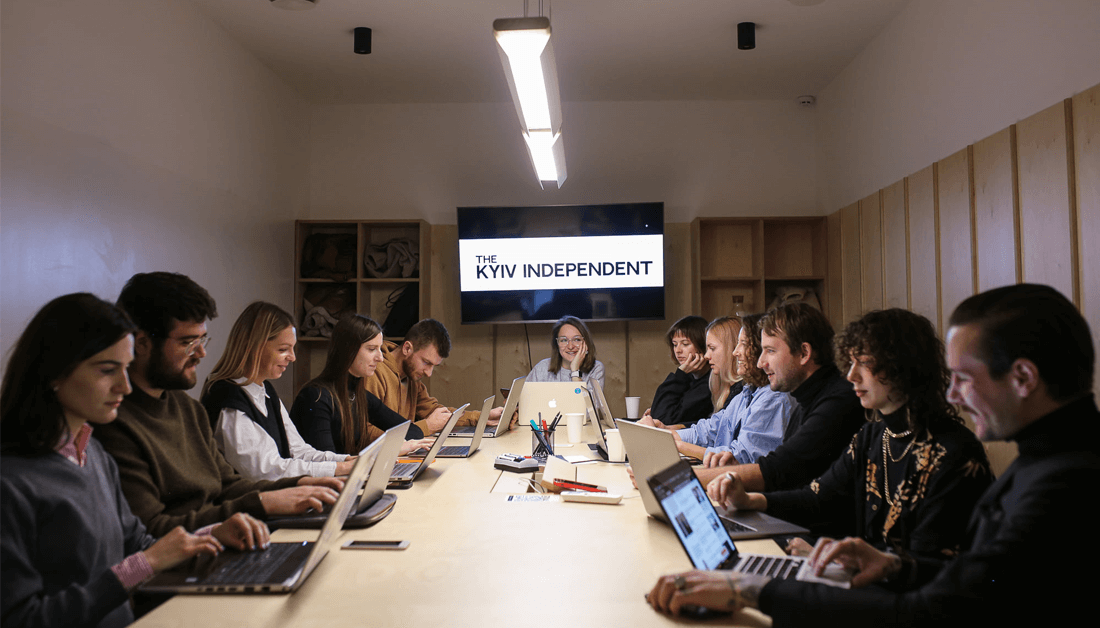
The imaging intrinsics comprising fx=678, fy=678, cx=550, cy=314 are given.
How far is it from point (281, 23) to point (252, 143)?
0.86 m

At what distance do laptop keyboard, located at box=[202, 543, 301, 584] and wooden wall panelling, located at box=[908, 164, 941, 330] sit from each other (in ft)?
11.0

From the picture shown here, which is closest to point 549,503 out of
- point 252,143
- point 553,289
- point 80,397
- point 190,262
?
point 80,397

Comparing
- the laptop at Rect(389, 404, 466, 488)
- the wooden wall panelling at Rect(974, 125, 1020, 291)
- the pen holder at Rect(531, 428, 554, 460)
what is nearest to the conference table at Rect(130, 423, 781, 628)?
the laptop at Rect(389, 404, 466, 488)

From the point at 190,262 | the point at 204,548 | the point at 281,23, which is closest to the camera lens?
the point at 204,548

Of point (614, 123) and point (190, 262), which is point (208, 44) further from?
point (614, 123)

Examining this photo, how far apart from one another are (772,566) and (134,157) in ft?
11.1

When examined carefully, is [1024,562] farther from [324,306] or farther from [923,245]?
[324,306]

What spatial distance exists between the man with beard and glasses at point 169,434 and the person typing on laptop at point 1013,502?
112cm

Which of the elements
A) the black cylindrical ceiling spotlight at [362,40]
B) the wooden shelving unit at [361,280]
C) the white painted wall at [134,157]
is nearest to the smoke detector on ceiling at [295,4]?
the black cylindrical ceiling spotlight at [362,40]

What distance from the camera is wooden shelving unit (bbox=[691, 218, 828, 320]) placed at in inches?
202

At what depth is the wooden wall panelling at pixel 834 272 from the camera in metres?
4.82

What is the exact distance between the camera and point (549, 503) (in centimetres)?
196

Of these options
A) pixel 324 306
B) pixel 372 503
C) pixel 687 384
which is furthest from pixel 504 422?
pixel 324 306

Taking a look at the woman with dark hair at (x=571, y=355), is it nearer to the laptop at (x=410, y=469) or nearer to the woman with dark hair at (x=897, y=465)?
the laptop at (x=410, y=469)
